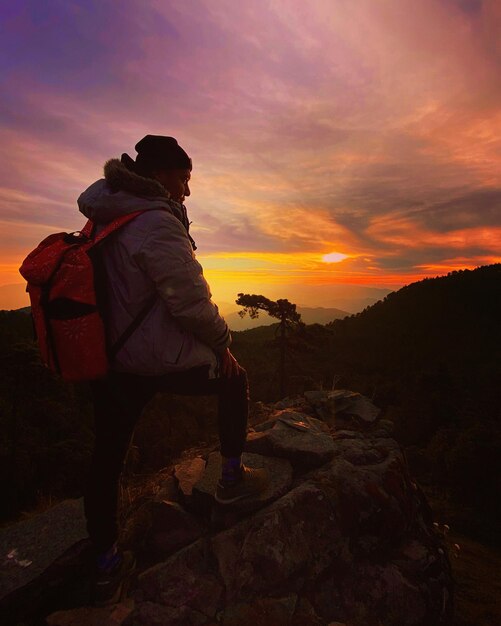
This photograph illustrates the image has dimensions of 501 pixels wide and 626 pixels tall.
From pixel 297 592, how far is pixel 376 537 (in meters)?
0.99

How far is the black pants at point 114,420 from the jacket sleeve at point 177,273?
0.41 m

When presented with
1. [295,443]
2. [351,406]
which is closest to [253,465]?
[295,443]

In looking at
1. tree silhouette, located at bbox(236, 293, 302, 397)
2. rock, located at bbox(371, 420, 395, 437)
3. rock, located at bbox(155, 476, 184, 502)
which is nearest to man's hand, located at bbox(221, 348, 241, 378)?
rock, located at bbox(155, 476, 184, 502)

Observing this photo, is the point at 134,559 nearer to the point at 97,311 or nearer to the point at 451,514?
the point at 97,311

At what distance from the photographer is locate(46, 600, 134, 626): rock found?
244cm

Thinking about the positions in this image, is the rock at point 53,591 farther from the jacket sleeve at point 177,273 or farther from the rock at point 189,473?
the jacket sleeve at point 177,273

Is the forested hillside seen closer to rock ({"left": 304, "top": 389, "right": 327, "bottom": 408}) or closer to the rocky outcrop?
rock ({"left": 304, "top": 389, "right": 327, "bottom": 408})

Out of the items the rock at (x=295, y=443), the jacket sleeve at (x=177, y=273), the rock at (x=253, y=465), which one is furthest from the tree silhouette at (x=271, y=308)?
the jacket sleeve at (x=177, y=273)

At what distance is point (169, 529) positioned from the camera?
340 cm

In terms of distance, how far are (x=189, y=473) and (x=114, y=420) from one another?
2.23 meters

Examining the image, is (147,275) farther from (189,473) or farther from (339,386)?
(339,386)

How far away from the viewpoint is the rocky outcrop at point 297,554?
2.81 meters

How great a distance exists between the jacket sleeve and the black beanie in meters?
0.53

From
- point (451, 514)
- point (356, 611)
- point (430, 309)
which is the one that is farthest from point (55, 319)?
point (430, 309)
